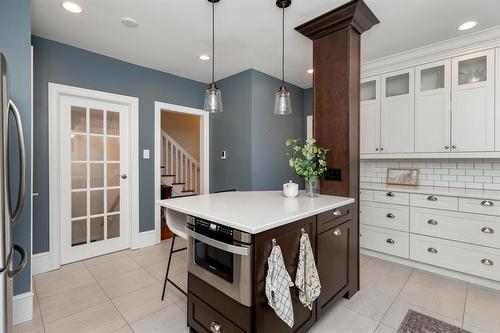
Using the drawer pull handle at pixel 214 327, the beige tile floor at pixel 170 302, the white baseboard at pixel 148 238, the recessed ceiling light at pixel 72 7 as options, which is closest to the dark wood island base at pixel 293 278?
the drawer pull handle at pixel 214 327

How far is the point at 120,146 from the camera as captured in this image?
3.34 metres

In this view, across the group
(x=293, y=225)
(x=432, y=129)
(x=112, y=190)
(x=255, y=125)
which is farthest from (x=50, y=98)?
(x=432, y=129)

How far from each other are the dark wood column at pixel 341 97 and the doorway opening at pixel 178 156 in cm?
225

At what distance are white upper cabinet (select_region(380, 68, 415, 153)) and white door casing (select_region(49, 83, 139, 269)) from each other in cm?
332

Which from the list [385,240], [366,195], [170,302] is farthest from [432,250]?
[170,302]

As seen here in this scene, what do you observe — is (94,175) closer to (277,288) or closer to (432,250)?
(277,288)

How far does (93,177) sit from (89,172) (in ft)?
0.25

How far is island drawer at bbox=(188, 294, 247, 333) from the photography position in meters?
1.45

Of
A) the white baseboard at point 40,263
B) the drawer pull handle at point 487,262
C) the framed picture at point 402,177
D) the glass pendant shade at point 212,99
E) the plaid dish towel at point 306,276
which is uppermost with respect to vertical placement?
the glass pendant shade at point 212,99

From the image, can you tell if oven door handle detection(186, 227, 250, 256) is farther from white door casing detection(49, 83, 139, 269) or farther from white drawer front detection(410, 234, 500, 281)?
white drawer front detection(410, 234, 500, 281)

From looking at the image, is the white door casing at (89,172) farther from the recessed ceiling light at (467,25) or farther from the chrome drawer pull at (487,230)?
the chrome drawer pull at (487,230)

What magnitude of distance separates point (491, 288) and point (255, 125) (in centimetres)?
312

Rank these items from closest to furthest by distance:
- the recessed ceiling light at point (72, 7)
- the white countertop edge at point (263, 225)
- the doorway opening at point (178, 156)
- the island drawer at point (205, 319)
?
the white countertop edge at point (263, 225) → the island drawer at point (205, 319) → the recessed ceiling light at point (72, 7) → the doorway opening at point (178, 156)

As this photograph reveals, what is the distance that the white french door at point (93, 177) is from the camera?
2.90 meters
